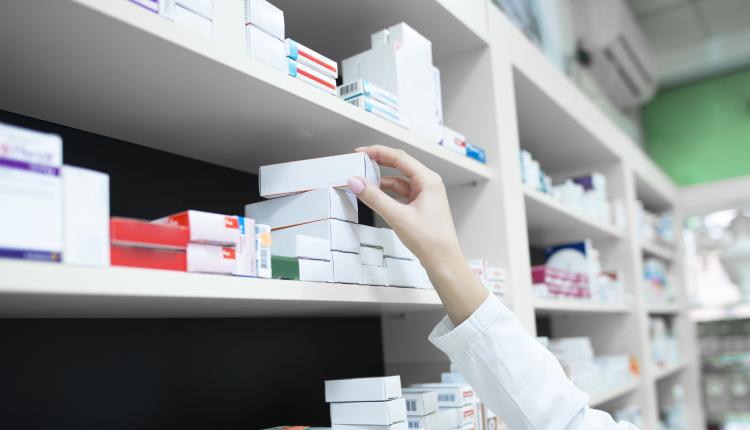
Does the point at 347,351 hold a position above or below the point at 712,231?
below

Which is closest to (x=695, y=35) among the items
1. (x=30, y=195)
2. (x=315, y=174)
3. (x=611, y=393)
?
(x=611, y=393)

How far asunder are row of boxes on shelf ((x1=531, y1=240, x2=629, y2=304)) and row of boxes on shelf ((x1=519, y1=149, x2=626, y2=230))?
0.18m

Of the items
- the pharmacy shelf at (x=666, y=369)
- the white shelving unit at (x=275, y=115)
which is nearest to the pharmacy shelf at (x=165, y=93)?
the white shelving unit at (x=275, y=115)

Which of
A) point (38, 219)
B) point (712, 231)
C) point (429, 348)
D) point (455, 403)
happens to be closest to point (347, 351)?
point (429, 348)

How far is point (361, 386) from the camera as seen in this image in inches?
49.9

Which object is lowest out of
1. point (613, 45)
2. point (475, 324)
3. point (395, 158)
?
point (475, 324)

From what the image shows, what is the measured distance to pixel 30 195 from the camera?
2.40ft

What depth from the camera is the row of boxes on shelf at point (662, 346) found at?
3484 mm

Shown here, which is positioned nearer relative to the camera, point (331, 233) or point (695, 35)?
point (331, 233)

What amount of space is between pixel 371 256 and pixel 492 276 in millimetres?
575

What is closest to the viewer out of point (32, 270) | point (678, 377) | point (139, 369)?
point (32, 270)

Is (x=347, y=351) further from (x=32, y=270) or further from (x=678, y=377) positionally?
(x=678, y=377)

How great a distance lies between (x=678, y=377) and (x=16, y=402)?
414 cm

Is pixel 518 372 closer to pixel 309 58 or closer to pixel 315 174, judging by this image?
pixel 315 174
